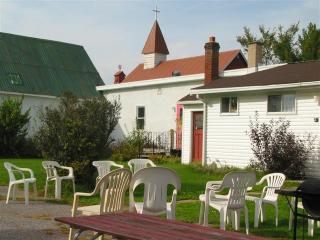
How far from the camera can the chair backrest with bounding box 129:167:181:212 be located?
7281mm

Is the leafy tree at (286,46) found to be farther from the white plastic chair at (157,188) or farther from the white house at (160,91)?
the white plastic chair at (157,188)

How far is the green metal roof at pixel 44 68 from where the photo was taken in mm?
31234

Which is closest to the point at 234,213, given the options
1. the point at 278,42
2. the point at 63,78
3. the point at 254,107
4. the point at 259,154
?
the point at 259,154

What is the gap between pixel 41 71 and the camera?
3322cm

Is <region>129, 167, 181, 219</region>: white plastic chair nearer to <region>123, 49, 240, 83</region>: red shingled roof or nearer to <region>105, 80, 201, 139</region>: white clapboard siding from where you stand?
<region>105, 80, 201, 139</region>: white clapboard siding

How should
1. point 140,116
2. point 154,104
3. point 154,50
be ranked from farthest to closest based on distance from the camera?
point 154,50 < point 140,116 < point 154,104

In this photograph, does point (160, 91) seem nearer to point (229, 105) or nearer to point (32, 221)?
point (229, 105)

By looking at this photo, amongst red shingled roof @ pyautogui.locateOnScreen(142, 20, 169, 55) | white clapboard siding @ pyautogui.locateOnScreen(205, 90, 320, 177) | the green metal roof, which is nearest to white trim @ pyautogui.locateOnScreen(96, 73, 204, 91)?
the green metal roof

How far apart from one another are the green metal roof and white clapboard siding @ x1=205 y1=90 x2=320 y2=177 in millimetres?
12128

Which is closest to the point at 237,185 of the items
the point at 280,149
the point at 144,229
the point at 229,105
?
the point at 144,229

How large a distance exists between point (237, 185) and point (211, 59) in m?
15.3

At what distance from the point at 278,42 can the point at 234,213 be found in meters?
36.7

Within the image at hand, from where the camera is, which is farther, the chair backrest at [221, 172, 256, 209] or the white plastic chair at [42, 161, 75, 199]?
the white plastic chair at [42, 161, 75, 199]

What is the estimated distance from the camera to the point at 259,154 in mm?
17797
